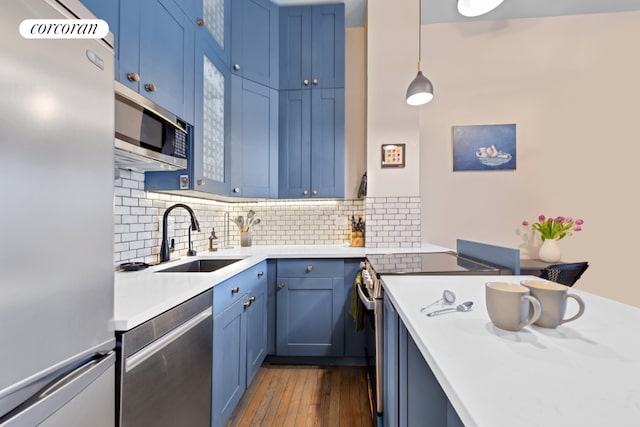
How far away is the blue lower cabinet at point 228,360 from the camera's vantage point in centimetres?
131

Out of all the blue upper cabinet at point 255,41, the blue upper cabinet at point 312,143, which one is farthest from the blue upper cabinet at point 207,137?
the blue upper cabinet at point 312,143

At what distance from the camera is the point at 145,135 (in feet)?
3.98

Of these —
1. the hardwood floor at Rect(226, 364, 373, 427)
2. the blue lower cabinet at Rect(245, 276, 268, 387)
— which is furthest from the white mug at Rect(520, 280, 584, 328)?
A: the blue lower cabinet at Rect(245, 276, 268, 387)

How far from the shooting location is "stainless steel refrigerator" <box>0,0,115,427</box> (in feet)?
1.63

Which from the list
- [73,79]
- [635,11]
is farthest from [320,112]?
[635,11]

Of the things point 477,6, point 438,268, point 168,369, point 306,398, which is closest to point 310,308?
point 306,398

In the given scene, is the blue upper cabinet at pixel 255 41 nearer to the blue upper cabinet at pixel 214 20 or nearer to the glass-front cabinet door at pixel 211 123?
the blue upper cabinet at pixel 214 20

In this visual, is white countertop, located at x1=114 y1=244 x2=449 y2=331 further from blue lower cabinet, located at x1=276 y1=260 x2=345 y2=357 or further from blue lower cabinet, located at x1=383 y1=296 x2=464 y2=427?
blue lower cabinet, located at x1=383 y1=296 x2=464 y2=427

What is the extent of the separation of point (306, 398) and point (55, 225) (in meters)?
1.79

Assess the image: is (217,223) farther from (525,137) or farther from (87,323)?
(525,137)

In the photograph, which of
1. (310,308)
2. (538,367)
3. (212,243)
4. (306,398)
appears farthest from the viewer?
(212,243)

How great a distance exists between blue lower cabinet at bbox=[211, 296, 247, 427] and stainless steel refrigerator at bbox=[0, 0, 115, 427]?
0.64m

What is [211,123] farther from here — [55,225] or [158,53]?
[55,225]

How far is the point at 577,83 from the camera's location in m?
2.68
